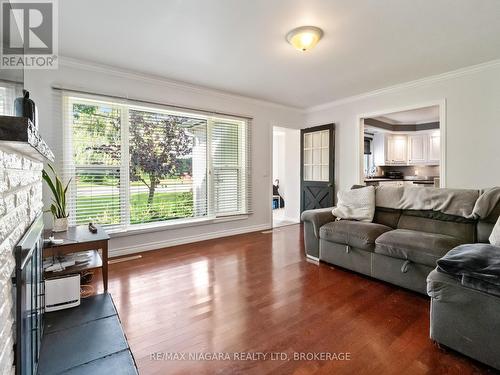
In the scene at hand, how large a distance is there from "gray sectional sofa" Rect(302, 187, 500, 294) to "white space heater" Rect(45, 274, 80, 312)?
8.21ft

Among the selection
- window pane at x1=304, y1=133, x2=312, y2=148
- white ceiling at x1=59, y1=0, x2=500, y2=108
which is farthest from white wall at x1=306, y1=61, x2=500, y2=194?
window pane at x1=304, y1=133, x2=312, y2=148

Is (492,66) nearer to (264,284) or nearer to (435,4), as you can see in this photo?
(435,4)

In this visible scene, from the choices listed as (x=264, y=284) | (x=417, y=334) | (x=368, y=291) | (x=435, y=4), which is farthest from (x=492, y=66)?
(x=264, y=284)

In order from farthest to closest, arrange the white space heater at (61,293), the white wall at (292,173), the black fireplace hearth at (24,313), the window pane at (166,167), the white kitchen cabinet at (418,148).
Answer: the white kitchen cabinet at (418,148) < the white wall at (292,173) < the window pane at (166,167) < the white space heater at (61,293) < the black fireplace hearth at (24,313)

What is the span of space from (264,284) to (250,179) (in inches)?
98.5

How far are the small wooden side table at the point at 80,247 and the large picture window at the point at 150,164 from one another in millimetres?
891

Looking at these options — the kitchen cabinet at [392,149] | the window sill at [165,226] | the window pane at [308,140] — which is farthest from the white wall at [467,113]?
the window sill at [165,226]

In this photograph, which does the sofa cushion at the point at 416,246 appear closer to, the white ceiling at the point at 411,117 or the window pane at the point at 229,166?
the window pane at the point at 229,166

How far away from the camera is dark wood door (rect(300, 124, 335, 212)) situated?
5.07 metres

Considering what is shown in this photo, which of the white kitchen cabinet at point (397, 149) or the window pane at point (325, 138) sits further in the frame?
the white kitchen cabinet at point (397, 149)

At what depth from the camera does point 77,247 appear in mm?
2223

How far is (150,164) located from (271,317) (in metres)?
2.77

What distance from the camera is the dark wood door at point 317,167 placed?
16.6 feet

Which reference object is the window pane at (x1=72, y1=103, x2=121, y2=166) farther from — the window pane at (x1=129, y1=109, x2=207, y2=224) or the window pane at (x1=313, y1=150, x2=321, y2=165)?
the window pane at (x1=313, y1=150, x2=321, y2=165)
